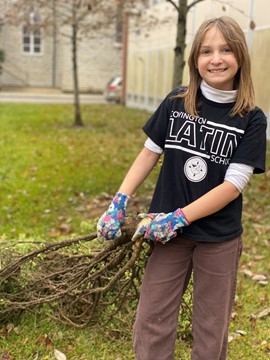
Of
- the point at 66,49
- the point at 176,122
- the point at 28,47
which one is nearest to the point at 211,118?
the point at 176,122

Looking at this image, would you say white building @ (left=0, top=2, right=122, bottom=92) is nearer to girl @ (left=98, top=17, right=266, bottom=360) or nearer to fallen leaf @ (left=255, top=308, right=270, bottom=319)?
fallen leaf @ (left=255, top=308, right=270, bottom=319)

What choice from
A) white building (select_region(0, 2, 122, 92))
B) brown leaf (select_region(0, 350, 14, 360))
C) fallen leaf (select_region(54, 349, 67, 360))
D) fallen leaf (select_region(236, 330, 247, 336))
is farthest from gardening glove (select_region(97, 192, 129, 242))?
white building (select_region(0, 2, 122, 92))

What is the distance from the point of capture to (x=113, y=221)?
229cm

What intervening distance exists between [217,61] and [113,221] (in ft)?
2.88

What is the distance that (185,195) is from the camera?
2.25 m

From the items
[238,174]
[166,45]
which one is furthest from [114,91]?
[238,174]

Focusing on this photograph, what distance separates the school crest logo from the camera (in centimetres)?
221

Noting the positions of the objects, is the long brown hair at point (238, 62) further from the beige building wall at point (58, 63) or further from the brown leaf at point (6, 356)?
the beige building wall at point (58, 63)

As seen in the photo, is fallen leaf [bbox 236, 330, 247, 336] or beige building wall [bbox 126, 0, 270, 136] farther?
beige building wall [bbox 126, 0, 270, 136]

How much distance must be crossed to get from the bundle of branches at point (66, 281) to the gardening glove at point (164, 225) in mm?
653

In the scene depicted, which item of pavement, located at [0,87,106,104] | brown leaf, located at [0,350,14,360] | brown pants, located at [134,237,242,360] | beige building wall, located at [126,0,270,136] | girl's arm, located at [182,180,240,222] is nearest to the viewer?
girl's arm, located at [182,180,240,222]

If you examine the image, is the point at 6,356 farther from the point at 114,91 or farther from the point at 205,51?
the point at 114,91

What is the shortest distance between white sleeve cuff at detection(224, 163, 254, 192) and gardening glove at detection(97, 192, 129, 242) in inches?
20.4

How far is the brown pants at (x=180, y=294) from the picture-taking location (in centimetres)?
228
